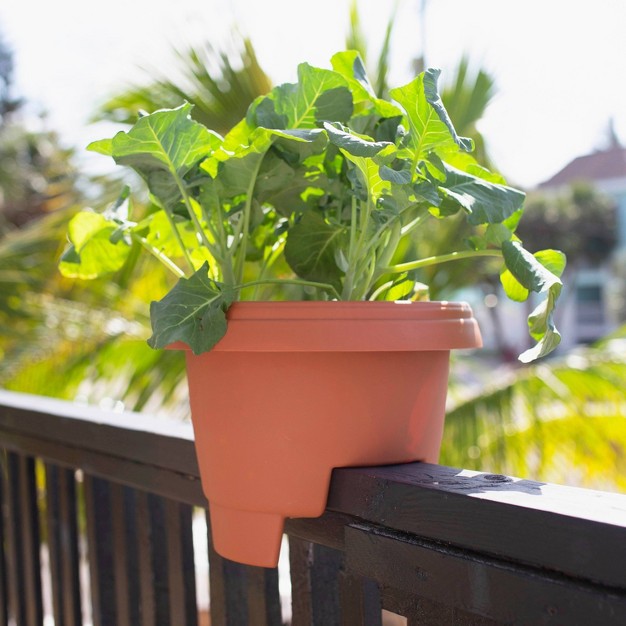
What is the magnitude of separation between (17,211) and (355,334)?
9184 mm

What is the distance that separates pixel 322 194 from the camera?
24.0 inches

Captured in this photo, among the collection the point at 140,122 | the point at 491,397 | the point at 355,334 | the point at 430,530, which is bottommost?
the point at 491,397

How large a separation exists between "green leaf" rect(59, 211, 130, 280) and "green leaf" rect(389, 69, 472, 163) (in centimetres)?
29

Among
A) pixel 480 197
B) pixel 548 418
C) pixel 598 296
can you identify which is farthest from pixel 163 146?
pixel 598 296

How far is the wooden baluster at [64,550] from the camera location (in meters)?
0.99

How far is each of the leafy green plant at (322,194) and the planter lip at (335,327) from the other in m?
0.02

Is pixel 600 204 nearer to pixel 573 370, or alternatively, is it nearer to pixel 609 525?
pixel 573 370

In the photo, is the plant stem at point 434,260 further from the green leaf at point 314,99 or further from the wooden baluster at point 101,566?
the wooden baluster at point 101,566

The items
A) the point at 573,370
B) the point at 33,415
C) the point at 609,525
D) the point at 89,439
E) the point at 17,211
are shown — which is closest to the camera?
the point at 609,525

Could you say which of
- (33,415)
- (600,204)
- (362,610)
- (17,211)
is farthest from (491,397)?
(600,204)

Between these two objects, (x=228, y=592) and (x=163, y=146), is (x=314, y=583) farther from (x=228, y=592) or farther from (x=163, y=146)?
(x=163, y=146)

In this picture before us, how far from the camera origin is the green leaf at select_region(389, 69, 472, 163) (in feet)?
1.53

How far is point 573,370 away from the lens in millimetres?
2316

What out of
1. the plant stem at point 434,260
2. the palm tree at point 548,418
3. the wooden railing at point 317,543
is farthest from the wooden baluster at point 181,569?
the palm tree at point 548,418
